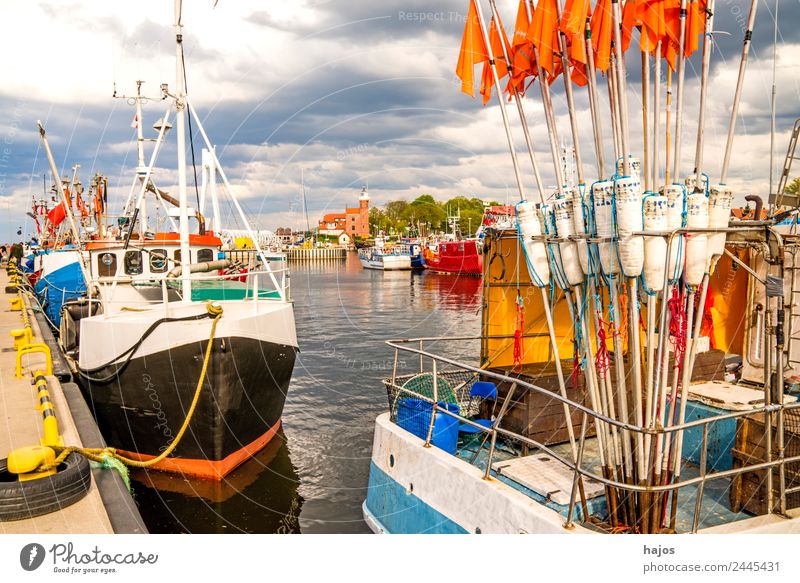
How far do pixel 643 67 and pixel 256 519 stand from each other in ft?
30.7

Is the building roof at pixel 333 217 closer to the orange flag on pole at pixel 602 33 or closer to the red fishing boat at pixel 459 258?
the red fishing boat at pixel 459 258

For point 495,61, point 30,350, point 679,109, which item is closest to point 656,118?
point 679,109

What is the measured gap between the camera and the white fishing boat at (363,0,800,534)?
496cm

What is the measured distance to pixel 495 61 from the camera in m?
6.54

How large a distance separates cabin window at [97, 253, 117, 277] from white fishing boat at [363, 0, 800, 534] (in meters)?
9.84

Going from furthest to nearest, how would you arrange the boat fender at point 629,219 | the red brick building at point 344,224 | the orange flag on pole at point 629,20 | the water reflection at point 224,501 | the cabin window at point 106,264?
the red brick building at point 344,224 < the cabin window at point 106,264 < the water reflection at point 224,501 < the orange flag on pole at point 629,20 < the boat fender at point 629,219

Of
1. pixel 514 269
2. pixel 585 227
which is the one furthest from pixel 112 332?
pixel 585 227

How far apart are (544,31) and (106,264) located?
12.7 meters

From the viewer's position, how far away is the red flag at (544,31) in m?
5.69

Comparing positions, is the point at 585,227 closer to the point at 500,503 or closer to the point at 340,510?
the point at 500,503

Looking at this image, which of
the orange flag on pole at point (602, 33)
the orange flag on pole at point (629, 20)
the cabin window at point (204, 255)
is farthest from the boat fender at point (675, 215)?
the cabin window at point (204, 255)

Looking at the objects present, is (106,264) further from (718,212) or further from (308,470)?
(718,212)

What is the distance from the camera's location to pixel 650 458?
5.17 m

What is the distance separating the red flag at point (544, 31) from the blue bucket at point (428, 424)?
4.42 meters
